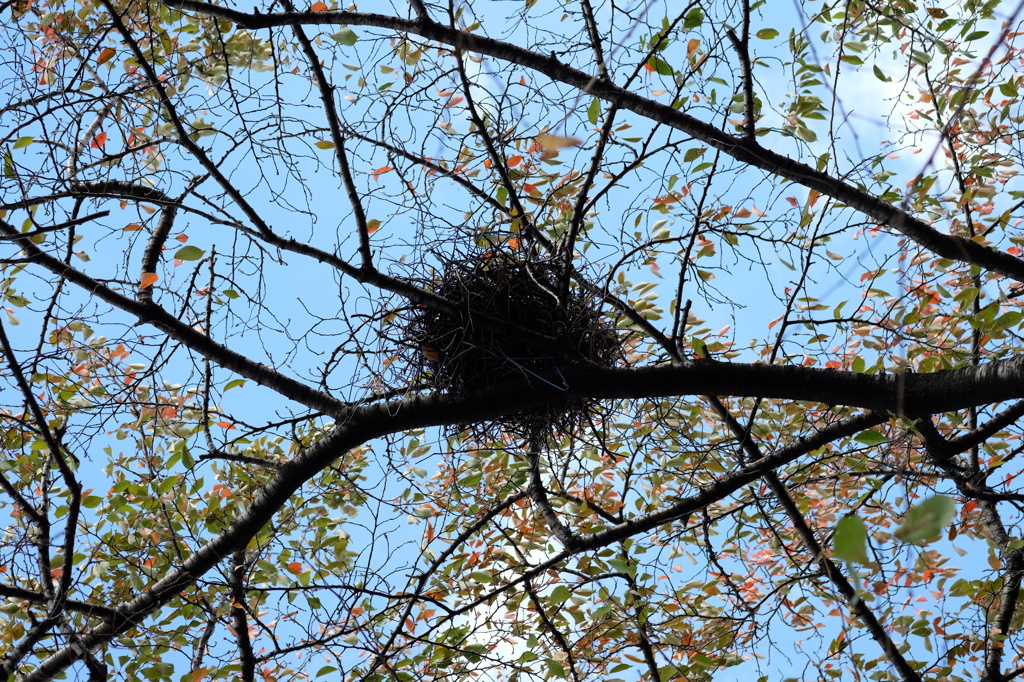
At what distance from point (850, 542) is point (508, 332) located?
139 cm

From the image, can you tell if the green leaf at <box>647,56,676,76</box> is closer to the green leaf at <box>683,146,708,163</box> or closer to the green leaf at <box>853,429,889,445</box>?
the green leaf at <box>683,146,708,163</box>

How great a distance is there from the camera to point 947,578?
148 inches

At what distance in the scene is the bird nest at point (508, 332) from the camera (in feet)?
7.12

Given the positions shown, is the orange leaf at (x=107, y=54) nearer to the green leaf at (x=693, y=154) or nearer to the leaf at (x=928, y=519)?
the green leaf at (x=693, y=154)

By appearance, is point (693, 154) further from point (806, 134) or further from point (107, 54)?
point (107, 54)

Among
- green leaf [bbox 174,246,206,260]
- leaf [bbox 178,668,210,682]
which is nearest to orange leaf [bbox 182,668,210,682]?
leaf [bbox 178,668,210,682]

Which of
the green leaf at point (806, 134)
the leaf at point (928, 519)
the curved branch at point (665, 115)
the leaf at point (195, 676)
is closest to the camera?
the leaf at point (928, 519)

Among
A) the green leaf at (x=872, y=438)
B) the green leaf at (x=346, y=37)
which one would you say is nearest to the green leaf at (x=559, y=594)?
the green leaf at (x=872, y=438)

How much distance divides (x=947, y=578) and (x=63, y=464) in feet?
13.0

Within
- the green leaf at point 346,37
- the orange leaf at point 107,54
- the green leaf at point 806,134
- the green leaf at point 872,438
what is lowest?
the green leaf at point 872,438

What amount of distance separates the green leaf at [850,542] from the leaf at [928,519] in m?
0.05

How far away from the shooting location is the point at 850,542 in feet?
2.78

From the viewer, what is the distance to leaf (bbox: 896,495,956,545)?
781 mm

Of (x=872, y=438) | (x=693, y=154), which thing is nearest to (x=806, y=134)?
(x=693, y=154)
